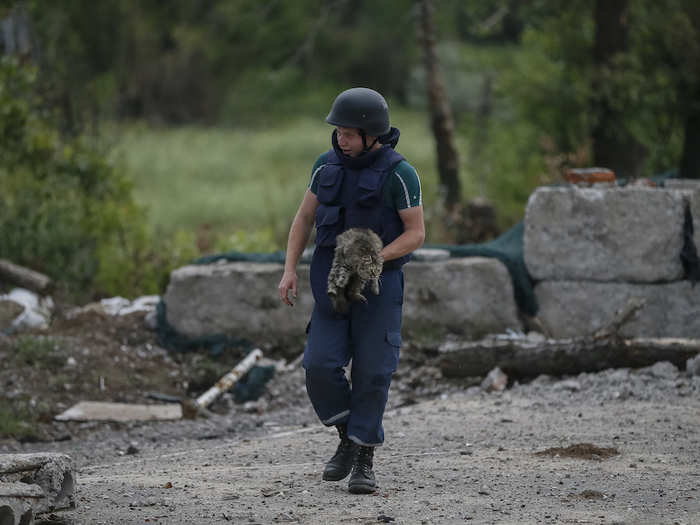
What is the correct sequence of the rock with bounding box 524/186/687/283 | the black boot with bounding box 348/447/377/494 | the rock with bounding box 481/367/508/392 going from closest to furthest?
the black boot with bounding box 348/447/377/494 → the rock with bounding box 481/367/508/392 → the rock with bounding box 524/186/687/283

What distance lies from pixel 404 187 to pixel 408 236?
0.22 m

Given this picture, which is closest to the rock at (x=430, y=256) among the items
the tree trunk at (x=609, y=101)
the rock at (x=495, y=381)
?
the rock at (x=495, y=381)

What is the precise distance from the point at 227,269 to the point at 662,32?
6831mm

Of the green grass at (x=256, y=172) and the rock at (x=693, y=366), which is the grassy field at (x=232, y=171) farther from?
the rock at (x=693, y=366)

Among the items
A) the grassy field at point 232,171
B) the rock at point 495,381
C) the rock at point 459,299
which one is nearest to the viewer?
the rock at point 495,381

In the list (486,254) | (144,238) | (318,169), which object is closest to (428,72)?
(144,238)

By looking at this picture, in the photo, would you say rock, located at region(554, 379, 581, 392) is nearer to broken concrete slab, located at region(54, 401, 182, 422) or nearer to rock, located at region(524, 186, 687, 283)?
rock, located at region(524, 186, 687, 283)

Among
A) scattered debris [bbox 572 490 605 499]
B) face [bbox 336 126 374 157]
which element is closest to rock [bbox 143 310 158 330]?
face [bbox 336 126 374 157]

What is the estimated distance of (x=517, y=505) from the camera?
4348 millimetres

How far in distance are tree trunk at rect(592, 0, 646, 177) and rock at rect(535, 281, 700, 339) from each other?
5.11 metres

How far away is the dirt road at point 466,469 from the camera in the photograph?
4250 mm

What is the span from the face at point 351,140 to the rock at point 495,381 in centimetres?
300

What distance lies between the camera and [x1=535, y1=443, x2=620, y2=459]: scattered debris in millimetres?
Result: 5258

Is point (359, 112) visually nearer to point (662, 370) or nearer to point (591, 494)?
point (591, 494)
